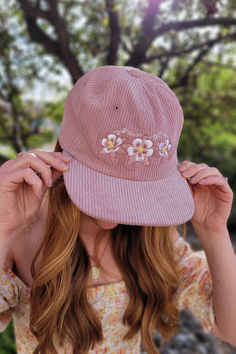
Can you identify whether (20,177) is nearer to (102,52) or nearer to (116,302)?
(116,302)

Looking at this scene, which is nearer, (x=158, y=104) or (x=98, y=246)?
(x=158, y=104)

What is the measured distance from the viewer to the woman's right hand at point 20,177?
4.45ft

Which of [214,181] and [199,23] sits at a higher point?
[199,23]

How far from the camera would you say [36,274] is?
1557 millimetres

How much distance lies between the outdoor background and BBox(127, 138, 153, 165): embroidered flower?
1.23m

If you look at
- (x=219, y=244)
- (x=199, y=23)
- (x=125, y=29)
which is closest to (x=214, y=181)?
(x=219, y=244)

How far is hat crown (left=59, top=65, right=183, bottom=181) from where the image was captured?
1302mm

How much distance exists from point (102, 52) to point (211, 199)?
2910 mm

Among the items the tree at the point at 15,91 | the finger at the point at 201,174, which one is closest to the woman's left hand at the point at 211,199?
the finger at the point at 201,174

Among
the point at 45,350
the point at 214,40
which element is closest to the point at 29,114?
the point at 214,40

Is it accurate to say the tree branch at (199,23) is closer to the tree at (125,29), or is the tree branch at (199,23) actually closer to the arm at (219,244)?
the tree at (125,29)

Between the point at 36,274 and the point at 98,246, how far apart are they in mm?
351

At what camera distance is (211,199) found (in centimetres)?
174

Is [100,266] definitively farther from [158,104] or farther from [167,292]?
[158,104]
